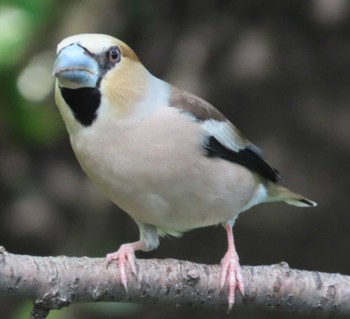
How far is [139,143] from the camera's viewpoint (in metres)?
3.60

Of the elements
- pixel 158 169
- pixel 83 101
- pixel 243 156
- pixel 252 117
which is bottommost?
pixel 158 169

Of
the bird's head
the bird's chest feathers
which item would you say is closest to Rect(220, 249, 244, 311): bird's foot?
the bird's chest feathers

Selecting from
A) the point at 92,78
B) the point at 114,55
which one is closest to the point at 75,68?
the point at 92,78

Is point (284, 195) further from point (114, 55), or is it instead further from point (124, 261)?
point (124, 261)

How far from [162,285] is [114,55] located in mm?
949

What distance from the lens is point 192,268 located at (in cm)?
Result: 337

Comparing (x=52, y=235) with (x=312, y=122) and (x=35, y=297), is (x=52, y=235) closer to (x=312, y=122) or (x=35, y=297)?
(x=312, y=122)

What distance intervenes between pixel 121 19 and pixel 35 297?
3.37 m

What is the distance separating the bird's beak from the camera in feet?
11.0

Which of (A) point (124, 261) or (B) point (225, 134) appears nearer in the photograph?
(A) point (124, 261)

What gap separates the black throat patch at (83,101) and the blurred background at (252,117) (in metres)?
2.51

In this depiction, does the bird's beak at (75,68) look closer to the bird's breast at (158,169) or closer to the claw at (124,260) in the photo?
the bird's breast at (158,169)

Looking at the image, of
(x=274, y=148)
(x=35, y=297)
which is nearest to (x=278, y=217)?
(x=274, y=148)

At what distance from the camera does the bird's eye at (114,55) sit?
3.62 metres
